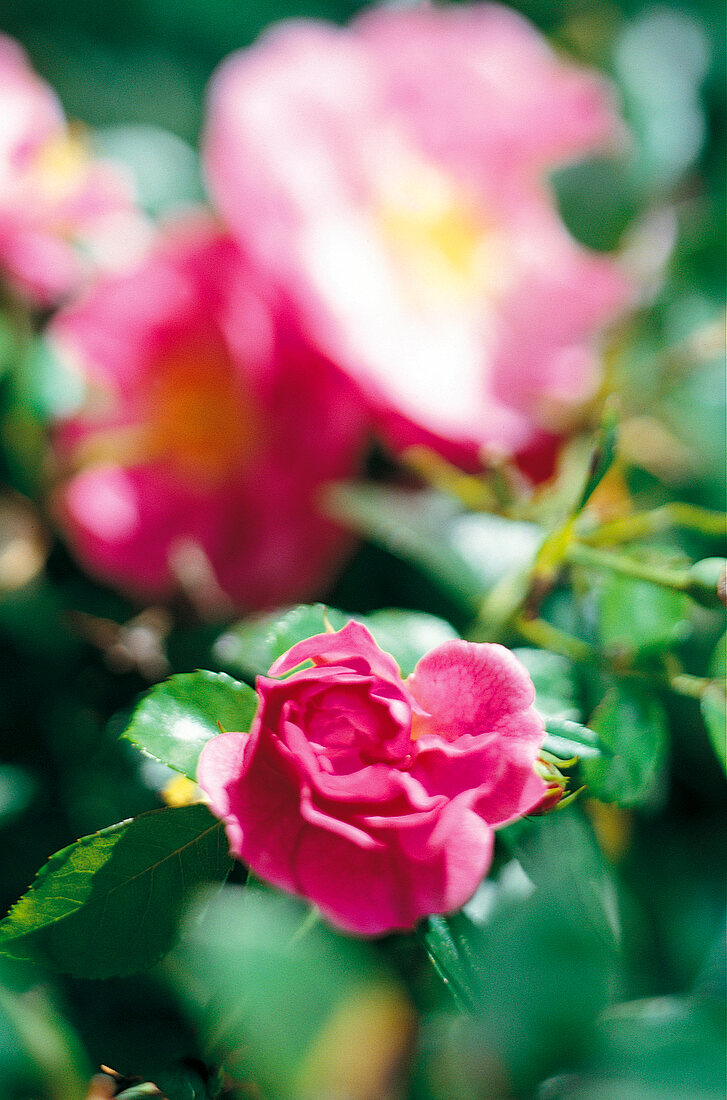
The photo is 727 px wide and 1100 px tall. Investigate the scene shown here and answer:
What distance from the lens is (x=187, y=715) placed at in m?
0.22

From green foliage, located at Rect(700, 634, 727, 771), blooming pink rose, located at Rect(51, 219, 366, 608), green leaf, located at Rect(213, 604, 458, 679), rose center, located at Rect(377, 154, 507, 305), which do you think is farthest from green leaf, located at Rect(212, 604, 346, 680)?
rose center, located at Rect(377, 154, 507, 305)

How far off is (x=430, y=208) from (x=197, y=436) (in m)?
0.24

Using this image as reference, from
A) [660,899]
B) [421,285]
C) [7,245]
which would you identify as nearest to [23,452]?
[7,245]

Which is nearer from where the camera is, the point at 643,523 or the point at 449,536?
the point at 643,523

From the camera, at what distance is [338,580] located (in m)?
0.51

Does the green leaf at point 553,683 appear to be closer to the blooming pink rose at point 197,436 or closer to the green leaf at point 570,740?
the green leaf at point 570,740

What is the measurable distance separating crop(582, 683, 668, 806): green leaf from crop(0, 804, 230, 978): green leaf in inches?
4.0

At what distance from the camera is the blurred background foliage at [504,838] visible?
9.4 inches

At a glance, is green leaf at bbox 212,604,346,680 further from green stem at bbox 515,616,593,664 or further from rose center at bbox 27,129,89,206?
rose center at bbox 27,129,89,206

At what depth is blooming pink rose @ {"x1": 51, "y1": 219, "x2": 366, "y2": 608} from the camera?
47 centimetres

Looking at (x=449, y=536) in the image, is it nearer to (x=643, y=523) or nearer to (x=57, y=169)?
(x=643, y=523)

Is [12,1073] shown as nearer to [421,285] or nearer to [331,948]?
[331,948]

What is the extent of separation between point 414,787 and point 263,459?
14.0 inches

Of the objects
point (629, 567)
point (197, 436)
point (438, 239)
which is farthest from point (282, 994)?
point (438, 239)
